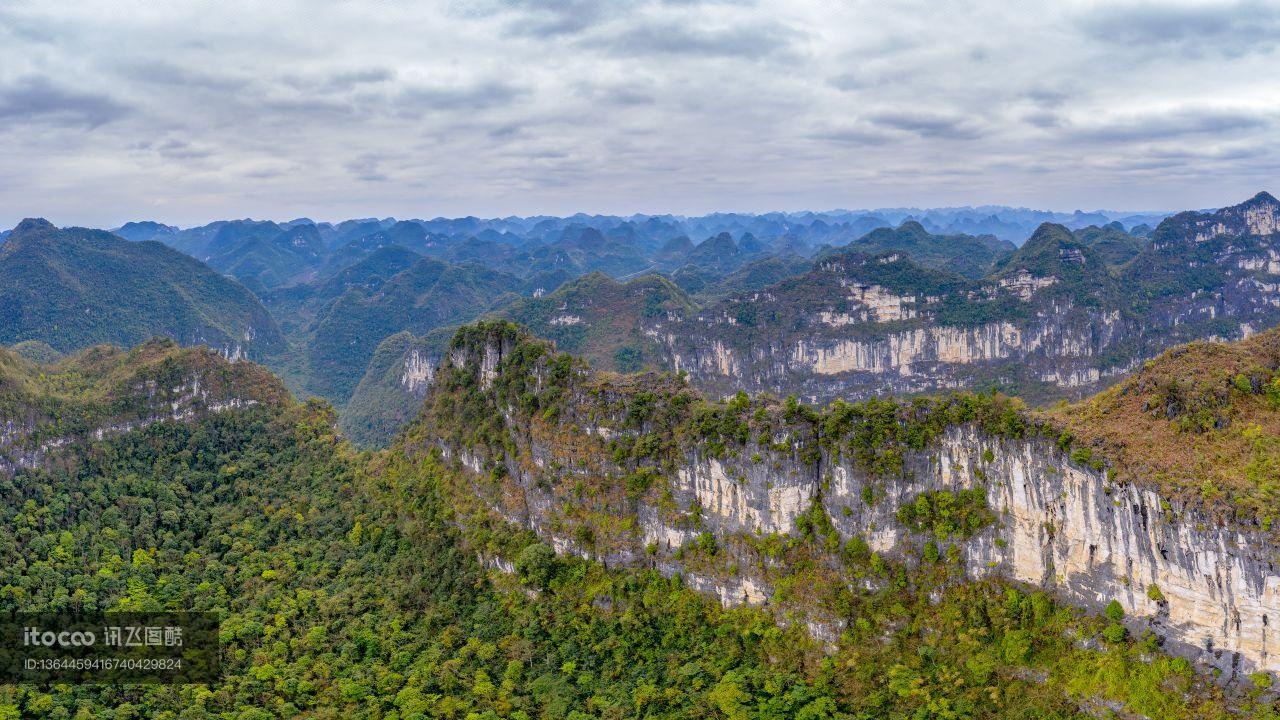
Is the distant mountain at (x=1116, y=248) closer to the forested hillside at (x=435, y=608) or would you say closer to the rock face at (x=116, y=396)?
the forested hillside at (x=435, y=608)

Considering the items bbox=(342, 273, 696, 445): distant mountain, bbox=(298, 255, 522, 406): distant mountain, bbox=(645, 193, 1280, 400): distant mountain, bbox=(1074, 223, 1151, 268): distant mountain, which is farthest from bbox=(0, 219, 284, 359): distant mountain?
bbox=(1074, 223, 1151, 268): distant mountain

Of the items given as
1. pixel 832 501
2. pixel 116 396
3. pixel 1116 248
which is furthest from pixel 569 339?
pixel 1116 248

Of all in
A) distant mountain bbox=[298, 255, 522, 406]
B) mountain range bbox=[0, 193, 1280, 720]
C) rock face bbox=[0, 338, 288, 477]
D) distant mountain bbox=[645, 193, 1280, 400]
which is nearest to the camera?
mountain range bbox=[0, 193, 1280, 720]

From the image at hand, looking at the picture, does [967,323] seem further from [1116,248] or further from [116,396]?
[116,396]

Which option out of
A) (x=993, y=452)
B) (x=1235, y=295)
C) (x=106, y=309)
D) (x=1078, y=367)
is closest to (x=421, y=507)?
(x=993, y=452)

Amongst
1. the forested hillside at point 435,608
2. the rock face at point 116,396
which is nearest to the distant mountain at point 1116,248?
the forested hillside at point 435,608

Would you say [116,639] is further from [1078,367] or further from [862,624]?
[1078,367]

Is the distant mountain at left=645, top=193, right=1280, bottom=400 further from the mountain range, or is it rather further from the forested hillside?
the forested hillside
